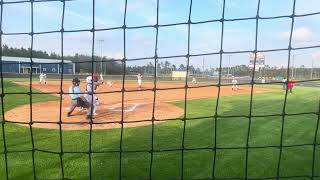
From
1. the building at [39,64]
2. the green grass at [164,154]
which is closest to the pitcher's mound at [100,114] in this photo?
the building at [39,64]

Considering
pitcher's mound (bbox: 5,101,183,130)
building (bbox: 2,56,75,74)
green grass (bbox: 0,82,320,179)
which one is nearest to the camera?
building (bbox: 2,56,75,74)

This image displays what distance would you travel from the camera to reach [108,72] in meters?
30.6

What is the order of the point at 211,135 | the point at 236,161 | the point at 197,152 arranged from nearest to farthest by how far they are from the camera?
the point at 236,161 → the point at 197,152 → the point at 211,135

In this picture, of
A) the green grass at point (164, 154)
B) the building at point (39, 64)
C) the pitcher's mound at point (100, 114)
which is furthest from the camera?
the pitcher's mound at point (100, 114)

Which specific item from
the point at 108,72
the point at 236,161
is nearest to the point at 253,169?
the point at 236,161

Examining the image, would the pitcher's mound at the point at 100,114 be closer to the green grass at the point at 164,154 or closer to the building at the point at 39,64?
the building at the point at 39,64

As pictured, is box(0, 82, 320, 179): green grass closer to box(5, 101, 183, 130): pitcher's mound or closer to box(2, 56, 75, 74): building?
box(2, 56, 75, 74): building

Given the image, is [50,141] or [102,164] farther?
[50,141]

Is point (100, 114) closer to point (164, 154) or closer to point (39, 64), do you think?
point (164, 154)

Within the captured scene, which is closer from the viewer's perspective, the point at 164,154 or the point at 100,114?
the point at 164,154

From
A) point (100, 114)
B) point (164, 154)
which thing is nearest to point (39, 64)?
point (164, 154)

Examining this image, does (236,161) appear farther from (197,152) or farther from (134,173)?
(134,173)

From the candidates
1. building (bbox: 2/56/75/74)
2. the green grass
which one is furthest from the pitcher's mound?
the green grass

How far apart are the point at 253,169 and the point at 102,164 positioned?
1997 mm
